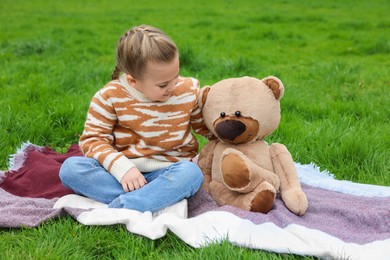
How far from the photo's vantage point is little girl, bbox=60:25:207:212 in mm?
2557

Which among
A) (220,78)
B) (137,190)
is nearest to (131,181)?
(137,190)

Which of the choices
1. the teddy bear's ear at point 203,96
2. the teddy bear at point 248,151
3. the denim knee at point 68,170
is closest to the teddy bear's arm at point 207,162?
the teddy bear at point 248,151

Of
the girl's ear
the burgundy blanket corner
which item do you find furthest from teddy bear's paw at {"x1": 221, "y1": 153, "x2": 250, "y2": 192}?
the burgundy blanket corner

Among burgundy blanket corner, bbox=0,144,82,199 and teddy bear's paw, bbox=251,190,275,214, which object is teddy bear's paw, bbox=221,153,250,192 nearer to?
teddy bear's paw, bbox=251,190,275,214

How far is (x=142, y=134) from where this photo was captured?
2.78 m

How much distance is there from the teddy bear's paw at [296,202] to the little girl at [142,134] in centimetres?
48

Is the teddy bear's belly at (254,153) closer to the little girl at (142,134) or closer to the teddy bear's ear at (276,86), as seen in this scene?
the little girl at (142,134)

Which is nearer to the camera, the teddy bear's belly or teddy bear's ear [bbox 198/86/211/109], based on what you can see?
the teddy bear's belly

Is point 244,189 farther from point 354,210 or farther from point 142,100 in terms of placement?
point 142,100

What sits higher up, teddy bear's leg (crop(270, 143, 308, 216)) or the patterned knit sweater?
the patterned knit sweater

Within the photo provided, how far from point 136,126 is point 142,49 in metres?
0.46

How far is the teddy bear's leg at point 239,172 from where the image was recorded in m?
2.50

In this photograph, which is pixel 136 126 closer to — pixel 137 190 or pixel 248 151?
pixel 137 190

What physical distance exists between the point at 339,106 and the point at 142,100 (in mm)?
2227
